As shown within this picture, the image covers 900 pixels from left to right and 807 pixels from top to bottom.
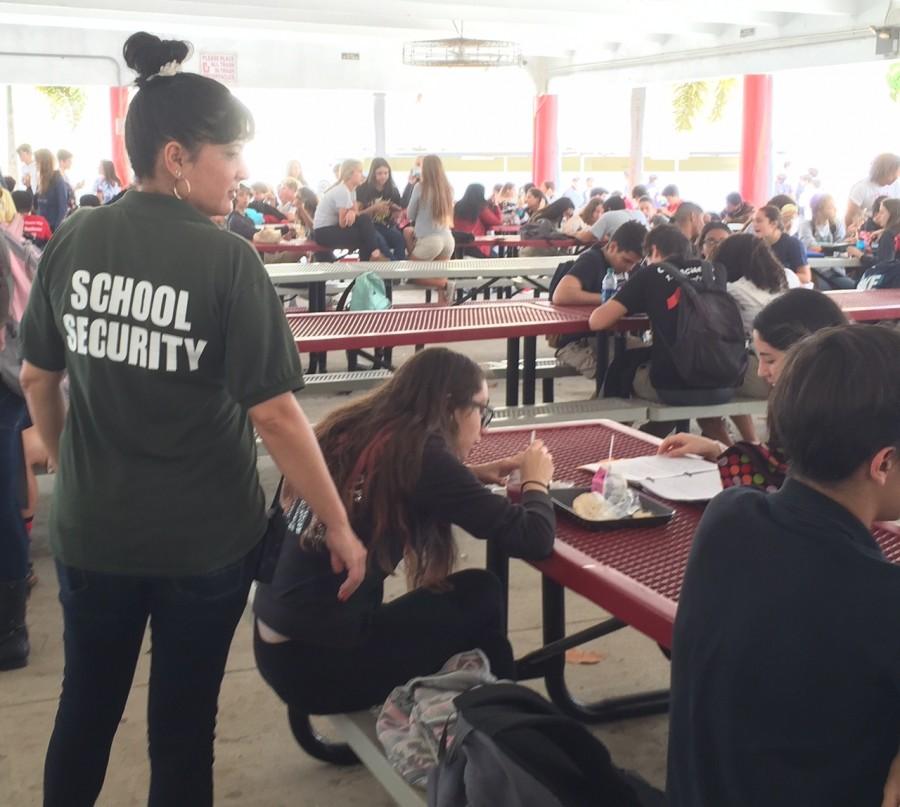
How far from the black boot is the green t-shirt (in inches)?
53.7

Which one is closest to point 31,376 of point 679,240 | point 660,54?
point 679,240

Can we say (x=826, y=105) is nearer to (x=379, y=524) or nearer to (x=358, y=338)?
(x=358, y=338)

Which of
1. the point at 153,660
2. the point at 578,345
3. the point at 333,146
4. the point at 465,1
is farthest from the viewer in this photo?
the point at 333,146

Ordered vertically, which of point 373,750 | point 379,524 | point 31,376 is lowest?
point 373,750

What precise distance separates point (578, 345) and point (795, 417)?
3.82 meters

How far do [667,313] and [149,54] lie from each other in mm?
2774

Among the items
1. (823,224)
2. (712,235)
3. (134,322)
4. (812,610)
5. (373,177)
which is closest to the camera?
(812,610)

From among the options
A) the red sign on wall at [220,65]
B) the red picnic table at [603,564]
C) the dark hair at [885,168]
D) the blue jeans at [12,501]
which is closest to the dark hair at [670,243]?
the red picnic table at [603,564]

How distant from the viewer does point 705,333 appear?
13.4 feet

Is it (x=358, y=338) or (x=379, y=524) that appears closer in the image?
(x=379, y=524)

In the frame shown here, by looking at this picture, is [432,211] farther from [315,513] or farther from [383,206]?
[315,513]

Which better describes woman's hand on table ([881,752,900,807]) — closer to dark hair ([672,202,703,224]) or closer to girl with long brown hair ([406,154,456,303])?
dark hair ([672,202,703,224])

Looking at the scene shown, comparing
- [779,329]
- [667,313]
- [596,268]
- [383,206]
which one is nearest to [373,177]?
[383,206]

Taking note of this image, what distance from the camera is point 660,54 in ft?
54.6
